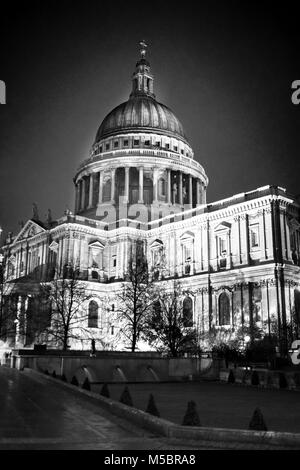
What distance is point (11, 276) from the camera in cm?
8644

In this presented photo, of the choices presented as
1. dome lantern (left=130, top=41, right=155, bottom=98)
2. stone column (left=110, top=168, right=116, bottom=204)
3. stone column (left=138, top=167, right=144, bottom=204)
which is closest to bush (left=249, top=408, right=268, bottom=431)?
stone column (left=138, top=167, right=144, bottom=204)

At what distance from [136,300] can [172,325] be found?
5.19m

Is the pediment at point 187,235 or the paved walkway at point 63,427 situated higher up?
the pediment at point 187,235

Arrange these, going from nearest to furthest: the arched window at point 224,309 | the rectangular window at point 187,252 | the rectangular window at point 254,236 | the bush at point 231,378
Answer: the bush at point 231,378
the rectangular window at point 254,236
the arched window at point 224,309
the rectangular window at point 187,252

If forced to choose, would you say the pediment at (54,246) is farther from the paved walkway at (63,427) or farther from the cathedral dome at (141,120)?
the paved walkway at (63,427)

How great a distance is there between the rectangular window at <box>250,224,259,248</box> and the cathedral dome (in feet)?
142

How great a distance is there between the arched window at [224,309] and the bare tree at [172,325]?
12.4 ft

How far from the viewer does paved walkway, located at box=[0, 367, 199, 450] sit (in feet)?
39.1

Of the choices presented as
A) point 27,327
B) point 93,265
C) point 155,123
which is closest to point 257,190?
point 93,265

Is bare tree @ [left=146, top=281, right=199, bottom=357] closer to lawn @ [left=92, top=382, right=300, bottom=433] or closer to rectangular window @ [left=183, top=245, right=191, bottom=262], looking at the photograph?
rectangular window @ [left=183, top=245, right=191, bottom=262]

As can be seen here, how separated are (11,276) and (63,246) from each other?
679 inches

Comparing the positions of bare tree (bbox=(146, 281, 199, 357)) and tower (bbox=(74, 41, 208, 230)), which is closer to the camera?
bare tree (bbox=(146, 281, 199, 357))

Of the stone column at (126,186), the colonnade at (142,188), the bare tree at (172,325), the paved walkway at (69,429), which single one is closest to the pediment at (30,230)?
the colonnade at (142,188)

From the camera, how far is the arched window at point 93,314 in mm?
72206
